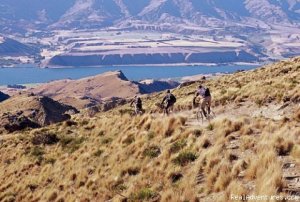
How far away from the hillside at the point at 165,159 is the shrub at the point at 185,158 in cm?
4

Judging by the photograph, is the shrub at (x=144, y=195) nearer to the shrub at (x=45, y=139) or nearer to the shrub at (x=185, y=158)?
the shrub at (x=185, y=158)

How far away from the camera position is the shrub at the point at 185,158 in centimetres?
2183

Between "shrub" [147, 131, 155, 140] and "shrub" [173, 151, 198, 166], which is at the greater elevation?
"shrub" [173, 151, 198, 166]

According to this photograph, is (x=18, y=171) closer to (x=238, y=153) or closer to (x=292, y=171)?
(x=238, y=153)

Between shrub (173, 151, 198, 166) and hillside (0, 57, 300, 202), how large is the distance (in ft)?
0.14

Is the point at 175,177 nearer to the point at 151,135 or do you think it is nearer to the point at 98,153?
the point at 151,135

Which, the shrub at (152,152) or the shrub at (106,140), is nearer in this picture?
the shrub at (152,152)

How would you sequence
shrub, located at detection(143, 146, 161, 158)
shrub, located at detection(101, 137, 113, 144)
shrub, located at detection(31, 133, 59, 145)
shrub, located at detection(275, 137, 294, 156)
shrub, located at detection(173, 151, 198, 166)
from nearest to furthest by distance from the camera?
shrub, located at detection(275, 137, 294, 156), shrub, located at detection(173, 151, 198, 166), shrub, located at detection(143, 146, 161, 158), shrub, located at detection(101, 137, 113, 144), shrub, located at detection(31, 133, 59, 145)

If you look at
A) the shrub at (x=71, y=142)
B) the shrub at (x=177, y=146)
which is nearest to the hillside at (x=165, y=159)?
the shrub at (x=71, y=142)

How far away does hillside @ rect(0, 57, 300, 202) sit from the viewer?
18.0 meters

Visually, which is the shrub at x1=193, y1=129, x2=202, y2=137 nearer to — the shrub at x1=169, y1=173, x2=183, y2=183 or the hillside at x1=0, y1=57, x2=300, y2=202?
the hillside at x1=0, y1=57, x2=300, y2=202

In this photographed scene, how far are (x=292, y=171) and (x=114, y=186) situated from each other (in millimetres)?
7933

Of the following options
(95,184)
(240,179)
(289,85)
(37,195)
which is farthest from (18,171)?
(289,85)

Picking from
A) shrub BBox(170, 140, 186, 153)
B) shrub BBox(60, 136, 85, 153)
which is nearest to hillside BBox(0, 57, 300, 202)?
shrub BBox(60, 136, 85, 153)
